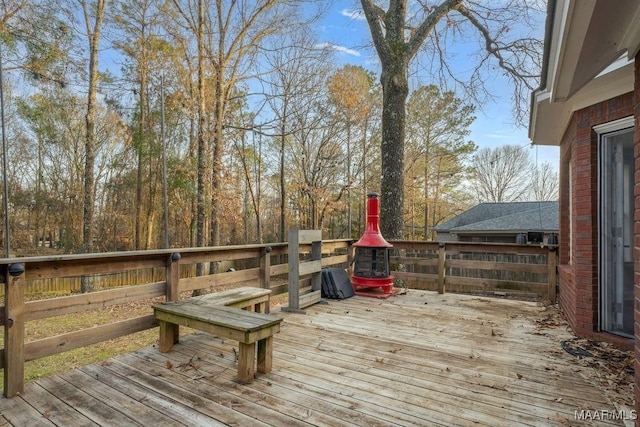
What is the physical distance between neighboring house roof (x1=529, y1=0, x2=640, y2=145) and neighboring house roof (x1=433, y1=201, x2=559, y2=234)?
10648 millimetres

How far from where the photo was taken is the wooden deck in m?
1.97

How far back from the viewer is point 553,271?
4.94 meters

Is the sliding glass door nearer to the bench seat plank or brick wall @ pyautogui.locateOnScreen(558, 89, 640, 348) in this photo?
brick wall @ pyautogui.locateOnScreen(558, 89, 640, 348)

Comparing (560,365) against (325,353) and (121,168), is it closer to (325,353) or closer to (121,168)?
(325,353)

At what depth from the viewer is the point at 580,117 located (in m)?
3.54

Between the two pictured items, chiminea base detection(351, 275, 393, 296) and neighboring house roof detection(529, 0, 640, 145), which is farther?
chiminea base detection(351, 275, 393, 296)

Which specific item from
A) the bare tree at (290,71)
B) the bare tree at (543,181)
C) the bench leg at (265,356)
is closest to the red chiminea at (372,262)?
the bench leg at (265,356)

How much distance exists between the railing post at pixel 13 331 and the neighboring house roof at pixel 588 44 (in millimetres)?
3338

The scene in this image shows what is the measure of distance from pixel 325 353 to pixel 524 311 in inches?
122

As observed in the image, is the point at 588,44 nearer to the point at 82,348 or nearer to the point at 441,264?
the point at 441,264

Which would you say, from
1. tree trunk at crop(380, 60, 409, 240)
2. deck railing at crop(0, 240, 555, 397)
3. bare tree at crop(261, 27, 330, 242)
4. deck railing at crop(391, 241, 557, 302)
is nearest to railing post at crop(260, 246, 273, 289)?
deck railing at crop(0, 240, 555, 397)

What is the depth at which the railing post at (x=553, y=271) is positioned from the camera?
4934 mm

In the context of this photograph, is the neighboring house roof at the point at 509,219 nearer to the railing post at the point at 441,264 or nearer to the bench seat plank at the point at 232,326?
the railing post at the point at 441,264

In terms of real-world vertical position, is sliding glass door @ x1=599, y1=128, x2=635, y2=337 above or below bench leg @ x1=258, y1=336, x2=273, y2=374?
above
